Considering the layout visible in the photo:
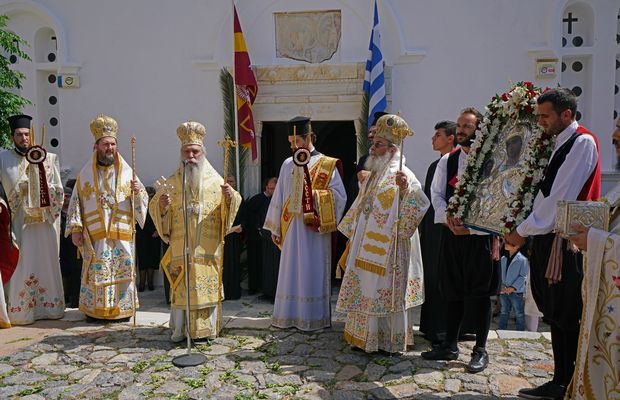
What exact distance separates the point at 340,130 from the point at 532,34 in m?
6.13

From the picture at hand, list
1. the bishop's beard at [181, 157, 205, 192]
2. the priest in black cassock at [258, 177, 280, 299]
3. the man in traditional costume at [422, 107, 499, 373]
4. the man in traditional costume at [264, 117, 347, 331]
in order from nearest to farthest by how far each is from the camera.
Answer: the man in traditional costume at [422, 107, 499, 373]
the bishop's beard at [181, 157, 205, 192]
the man in traditional costume at [264, 117, 347, 331]
the priest in black cassock at [258, 177, 280, 299]

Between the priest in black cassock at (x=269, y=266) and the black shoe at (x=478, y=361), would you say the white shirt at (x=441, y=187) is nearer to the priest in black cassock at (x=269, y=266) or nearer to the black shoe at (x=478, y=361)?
the black shoe at (x=478, y=361)

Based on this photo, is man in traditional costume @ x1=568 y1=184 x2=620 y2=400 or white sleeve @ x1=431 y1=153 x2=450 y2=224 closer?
man in traditional costume @ x1=568 y1=184 x2=620 y2=400

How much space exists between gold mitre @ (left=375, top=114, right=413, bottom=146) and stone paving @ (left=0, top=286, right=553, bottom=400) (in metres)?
2.05

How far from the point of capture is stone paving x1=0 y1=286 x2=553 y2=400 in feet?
13.9

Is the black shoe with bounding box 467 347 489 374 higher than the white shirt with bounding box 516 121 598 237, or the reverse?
the white shirt with bounding box 516 121 598 237

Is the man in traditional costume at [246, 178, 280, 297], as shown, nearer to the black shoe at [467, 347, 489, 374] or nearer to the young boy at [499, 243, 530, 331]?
the young boy at [499, 243, 530, 331]

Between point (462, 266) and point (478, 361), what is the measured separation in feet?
2.72

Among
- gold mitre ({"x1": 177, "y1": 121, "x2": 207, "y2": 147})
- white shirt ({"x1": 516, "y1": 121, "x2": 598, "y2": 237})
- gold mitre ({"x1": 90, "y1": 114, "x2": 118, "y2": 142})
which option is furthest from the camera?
gold mitre ({"x1": 90, "y1": 114, "x2": 118, "y2": 142})

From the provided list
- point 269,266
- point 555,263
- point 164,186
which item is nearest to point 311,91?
point 269,266

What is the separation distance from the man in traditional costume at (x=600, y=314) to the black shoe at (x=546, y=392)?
775 millimetres

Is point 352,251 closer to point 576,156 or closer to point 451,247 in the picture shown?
point 451,247

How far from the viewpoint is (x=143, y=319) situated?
627cm

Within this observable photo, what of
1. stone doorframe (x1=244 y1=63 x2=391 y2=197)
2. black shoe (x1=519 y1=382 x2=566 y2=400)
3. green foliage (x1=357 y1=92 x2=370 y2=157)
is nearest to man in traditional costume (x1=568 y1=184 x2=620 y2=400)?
black shoe (x1=519 y1=382 x2=566 y2=400)
